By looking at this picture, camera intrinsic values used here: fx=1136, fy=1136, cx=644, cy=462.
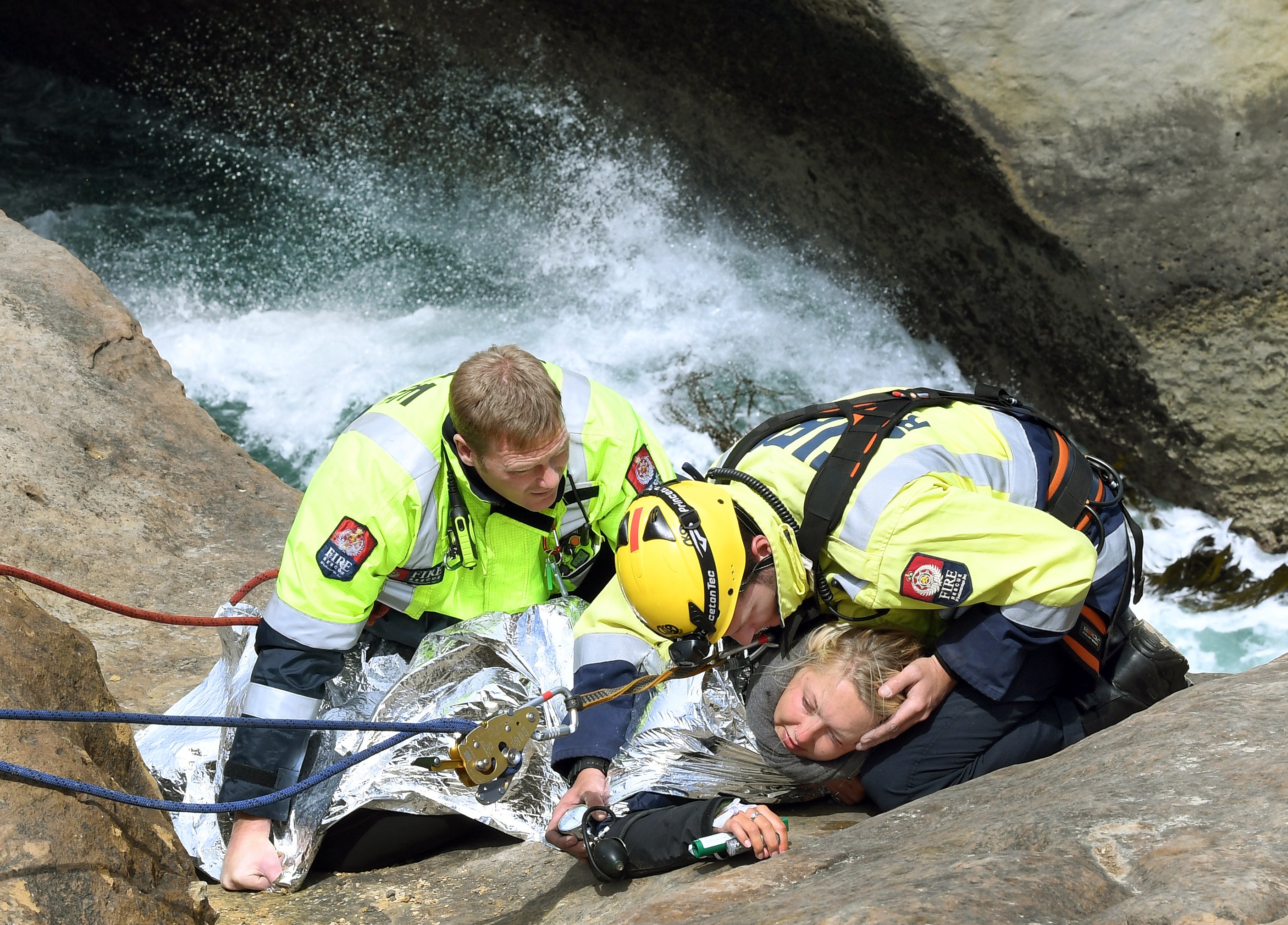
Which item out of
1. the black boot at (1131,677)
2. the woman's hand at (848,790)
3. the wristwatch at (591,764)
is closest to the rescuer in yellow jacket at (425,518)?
the wristwatch at (591,764)

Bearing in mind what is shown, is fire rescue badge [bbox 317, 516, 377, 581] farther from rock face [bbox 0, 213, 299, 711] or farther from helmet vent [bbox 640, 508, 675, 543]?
rock face [bbox 0, 213, 299, 711]

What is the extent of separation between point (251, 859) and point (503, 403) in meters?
1.12

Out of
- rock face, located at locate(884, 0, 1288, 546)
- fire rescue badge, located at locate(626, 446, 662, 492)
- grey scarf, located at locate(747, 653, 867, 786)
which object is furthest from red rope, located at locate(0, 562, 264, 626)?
rock face, located at locate(884, 0, 1288, 546)

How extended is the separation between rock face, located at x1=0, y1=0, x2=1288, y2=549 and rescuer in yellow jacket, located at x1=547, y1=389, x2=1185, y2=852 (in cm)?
285

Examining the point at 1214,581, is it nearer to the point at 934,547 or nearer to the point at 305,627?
the point at 934,547

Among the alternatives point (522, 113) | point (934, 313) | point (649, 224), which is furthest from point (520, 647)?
point (522, 113)

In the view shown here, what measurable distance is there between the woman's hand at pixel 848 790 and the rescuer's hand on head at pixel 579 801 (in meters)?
0.50

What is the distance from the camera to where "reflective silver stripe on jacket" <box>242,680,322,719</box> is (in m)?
2.46

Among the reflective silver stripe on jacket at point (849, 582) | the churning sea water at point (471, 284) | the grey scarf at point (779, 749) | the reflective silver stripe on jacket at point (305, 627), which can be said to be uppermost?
the reflective silver stripe on jacket at point (849, 582)

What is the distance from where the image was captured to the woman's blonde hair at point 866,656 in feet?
7.59

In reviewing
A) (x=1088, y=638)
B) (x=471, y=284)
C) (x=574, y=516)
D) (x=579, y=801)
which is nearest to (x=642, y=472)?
(x=574, y=516)

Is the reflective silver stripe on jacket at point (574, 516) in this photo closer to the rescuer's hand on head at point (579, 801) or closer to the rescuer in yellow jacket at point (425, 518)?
the rescuer in yellow jacket at point (425, 518)

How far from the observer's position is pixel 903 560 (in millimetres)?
2203

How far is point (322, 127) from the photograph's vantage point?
8445 millimetres
